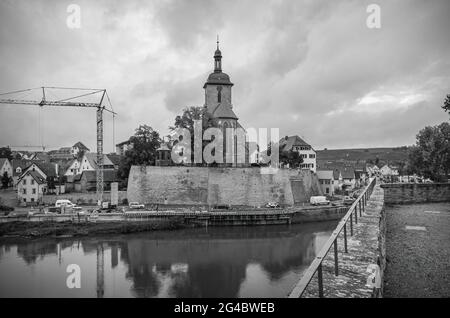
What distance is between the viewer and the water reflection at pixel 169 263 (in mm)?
13391

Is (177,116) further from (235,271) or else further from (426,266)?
(426,266)

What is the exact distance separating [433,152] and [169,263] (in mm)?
24356

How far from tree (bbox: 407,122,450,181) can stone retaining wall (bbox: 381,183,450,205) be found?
9.67 meters

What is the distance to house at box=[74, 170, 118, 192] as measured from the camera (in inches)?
1502

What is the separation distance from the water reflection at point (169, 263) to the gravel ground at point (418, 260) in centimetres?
489

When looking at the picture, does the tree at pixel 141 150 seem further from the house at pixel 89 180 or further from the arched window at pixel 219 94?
the arched window at pixel 219 94

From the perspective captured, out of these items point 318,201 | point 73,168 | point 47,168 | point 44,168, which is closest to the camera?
point 318,201

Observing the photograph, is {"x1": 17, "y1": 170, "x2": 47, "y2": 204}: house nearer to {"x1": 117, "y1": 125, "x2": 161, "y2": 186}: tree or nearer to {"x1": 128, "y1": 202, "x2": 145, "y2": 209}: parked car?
{"x1": 117, "y1": 125, "x2": 161, "y2": 186}: tree

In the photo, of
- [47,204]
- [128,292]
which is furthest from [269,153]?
[128,292]

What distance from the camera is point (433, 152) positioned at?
1164 inches

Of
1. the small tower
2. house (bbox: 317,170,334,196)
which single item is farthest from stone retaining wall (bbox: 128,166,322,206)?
house (bbox: 317,170,334,196)

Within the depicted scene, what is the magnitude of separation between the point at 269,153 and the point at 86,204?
72.2 feet

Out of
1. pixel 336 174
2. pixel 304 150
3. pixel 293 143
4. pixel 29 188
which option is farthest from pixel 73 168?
pixel 336 174

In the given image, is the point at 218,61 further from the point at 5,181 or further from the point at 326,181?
the point at 5,181
